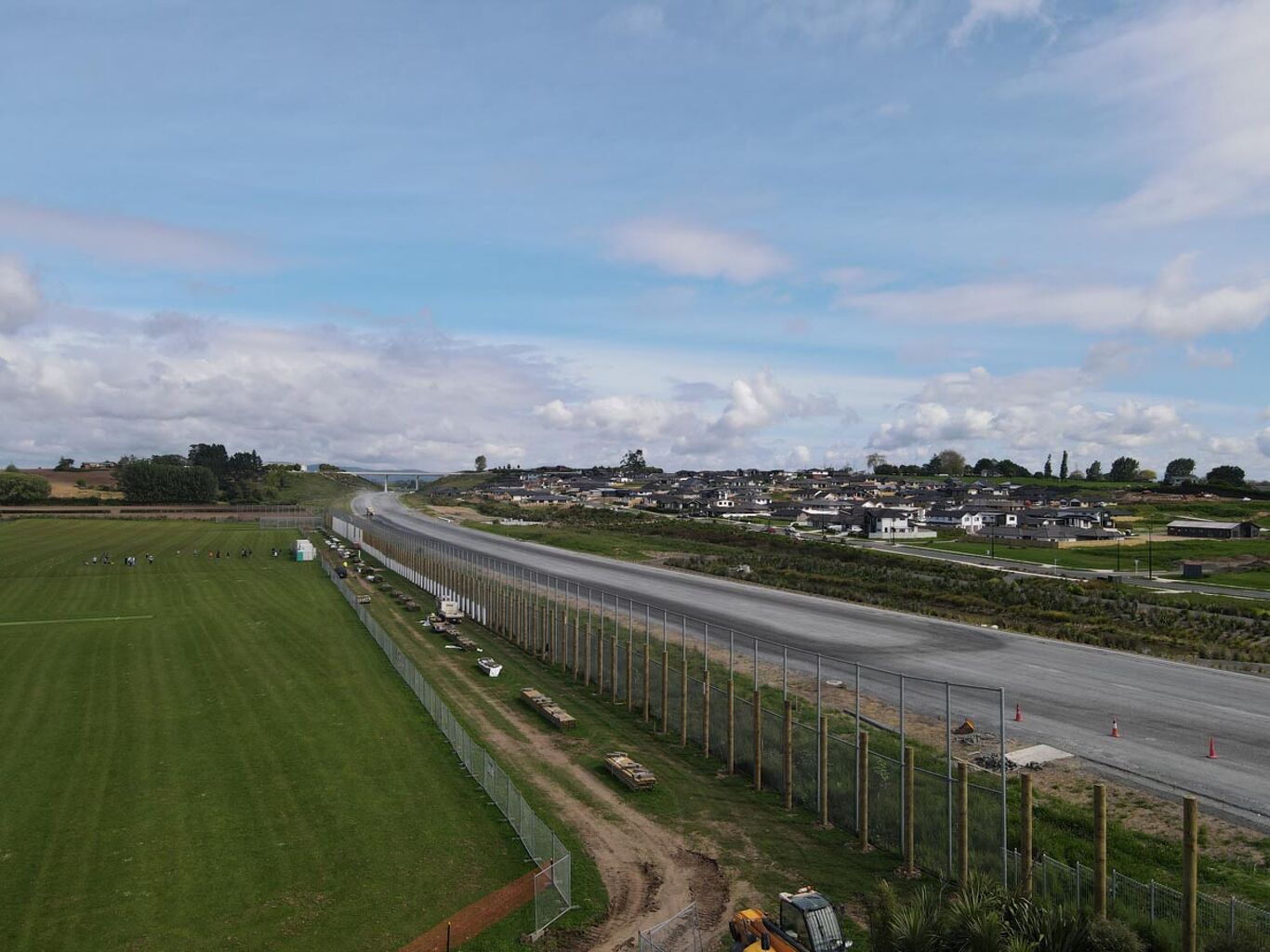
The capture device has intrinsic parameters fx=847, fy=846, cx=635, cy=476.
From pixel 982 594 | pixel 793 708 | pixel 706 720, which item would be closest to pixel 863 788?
pixel 706 720

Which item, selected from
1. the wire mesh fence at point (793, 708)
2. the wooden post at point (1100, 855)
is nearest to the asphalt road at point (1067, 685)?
the wire mesh fence at point (793, 708)

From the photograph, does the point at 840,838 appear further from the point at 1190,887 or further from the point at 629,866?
the point at 1190,887

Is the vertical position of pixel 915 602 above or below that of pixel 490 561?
below

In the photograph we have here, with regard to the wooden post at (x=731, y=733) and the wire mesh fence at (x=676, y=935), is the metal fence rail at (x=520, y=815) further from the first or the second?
the wooden post at (x=731, y=733)

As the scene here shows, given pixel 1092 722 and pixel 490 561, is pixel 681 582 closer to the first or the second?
pixel 490 561

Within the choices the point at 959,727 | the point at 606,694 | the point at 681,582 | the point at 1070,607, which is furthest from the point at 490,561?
the point at 1070,607

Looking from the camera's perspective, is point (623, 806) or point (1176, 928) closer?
point (1176, 928)

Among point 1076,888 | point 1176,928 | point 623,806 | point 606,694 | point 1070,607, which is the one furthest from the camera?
point 1070,607
